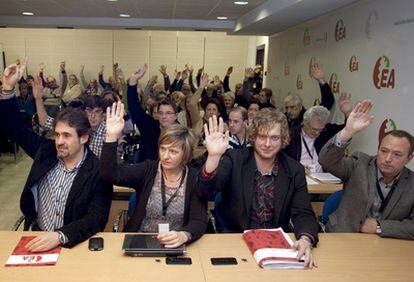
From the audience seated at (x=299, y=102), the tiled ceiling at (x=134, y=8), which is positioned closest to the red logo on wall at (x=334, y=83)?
the audience seated at (x=299, y=102)

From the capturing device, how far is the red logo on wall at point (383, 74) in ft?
12.9

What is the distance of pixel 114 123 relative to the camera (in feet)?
6.91

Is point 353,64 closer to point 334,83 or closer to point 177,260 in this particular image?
point 334,83

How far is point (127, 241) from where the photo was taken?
2047 mm

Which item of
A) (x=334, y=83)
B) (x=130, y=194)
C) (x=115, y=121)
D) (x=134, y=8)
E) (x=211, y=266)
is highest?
(x=134, y=8)

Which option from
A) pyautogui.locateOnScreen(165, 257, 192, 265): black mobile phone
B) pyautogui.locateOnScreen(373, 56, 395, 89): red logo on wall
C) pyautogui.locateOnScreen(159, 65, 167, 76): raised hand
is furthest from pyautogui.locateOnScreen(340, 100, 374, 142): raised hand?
pyautogui.locateOnScreen(159, 65, 167, 76): raised hand

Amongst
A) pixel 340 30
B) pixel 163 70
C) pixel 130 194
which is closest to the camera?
pixel 130 194

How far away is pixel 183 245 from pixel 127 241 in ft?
1.01

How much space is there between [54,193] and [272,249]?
1.36 metres

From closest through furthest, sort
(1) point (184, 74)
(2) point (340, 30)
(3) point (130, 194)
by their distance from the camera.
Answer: (3) point (130, 194) → (2) point (340, 30) → (1) point (184, 74)

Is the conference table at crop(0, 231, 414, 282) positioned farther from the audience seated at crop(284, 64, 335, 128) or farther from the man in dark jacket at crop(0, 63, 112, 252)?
the audience seated at crop(284, 64, 335, 128)

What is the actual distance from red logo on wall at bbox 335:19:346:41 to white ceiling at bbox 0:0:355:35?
0.24 metres

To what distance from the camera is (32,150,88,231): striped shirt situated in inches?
90.8

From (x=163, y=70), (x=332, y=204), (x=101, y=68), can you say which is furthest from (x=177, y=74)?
(x=332, y=204)
